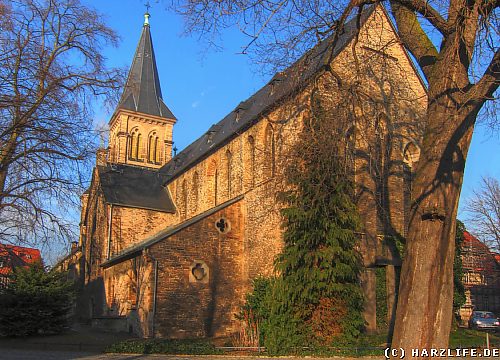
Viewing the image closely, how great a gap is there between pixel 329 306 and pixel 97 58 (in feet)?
34.0

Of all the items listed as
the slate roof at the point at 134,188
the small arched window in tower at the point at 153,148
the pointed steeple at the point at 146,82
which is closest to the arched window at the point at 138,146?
the small arched window in tower at the point at 153,148

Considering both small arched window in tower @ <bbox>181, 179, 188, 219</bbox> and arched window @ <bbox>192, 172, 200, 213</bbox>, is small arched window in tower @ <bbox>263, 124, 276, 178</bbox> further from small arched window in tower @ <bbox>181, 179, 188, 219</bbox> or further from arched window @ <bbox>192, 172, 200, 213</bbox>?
small arched window in tower @ <bbox>181, 179, 188, 219</bbox>

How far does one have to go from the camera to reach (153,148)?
4600 cm

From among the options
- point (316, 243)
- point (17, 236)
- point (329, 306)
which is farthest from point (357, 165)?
point (17, 236)

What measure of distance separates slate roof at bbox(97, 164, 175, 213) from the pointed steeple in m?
11.6

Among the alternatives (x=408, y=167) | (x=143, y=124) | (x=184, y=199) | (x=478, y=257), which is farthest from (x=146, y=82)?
(x=408, y=167)

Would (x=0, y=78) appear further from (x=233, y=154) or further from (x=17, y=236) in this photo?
(x=233, y=154)

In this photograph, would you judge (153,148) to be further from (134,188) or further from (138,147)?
(134,188)

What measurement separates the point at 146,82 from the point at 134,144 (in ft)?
20.9

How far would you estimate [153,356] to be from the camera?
48.3 feet

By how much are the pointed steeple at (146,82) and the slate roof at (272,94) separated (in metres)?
10.6

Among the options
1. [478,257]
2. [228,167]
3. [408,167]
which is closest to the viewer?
[408,167]

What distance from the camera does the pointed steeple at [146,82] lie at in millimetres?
46062

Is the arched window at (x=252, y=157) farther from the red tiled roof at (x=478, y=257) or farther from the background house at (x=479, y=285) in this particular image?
the background house at (x=479, y=285)
